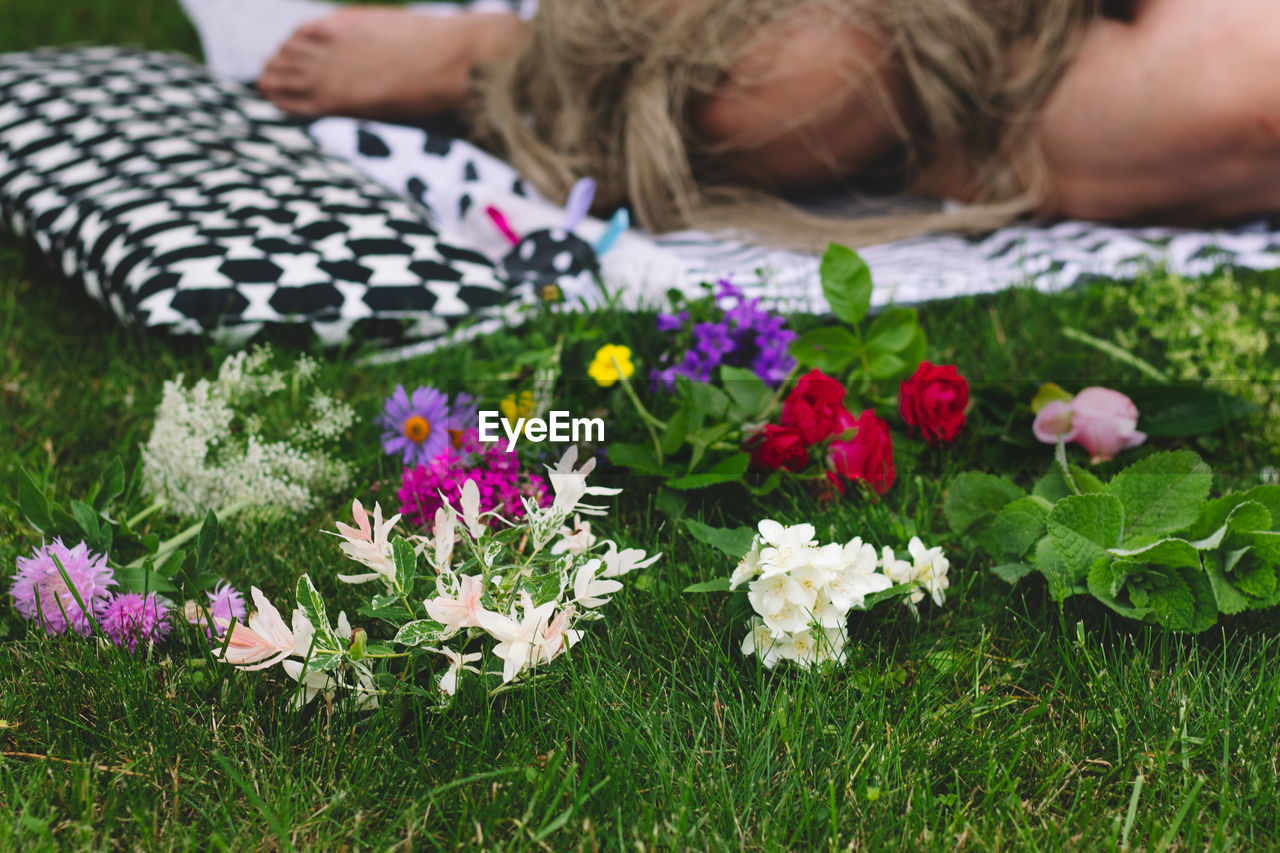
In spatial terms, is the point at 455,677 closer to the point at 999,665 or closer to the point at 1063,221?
the point at 999,665

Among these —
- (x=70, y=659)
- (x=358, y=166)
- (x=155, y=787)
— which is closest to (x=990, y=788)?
(x=155, y=787)

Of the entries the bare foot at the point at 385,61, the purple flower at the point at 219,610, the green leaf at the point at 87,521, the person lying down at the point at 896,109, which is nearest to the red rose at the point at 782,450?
the purple flower at the point at 219,610

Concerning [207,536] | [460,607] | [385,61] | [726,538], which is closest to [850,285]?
[726,538]

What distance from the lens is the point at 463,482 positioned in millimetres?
989

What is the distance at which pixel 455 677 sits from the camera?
0.75m

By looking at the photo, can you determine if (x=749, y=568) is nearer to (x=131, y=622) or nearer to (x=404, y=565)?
(x=404, y=565)

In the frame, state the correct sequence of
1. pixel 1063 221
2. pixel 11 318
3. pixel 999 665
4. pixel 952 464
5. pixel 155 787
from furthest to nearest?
pixel 1063 221 → pixel 11 318 → pixel 952 464 → pixel 999 665 → pixel 155 787

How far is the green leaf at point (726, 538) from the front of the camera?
0.89 meters

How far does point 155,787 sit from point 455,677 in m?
0.23

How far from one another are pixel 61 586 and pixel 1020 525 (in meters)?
0.87

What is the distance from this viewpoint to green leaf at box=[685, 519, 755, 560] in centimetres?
89

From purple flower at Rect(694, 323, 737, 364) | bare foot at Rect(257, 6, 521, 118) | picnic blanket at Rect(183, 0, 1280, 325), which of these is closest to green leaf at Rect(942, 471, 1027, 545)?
purple flower at Rect(694, 323, 737, 364)

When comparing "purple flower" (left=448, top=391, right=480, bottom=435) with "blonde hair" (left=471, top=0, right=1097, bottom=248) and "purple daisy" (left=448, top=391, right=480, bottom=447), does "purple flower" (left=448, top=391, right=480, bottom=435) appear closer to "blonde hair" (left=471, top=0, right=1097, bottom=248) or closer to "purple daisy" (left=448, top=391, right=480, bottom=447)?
"purple daisy" (left=448, top=391, right=480, bottom=447)

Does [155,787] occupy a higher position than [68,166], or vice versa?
[68,166]
